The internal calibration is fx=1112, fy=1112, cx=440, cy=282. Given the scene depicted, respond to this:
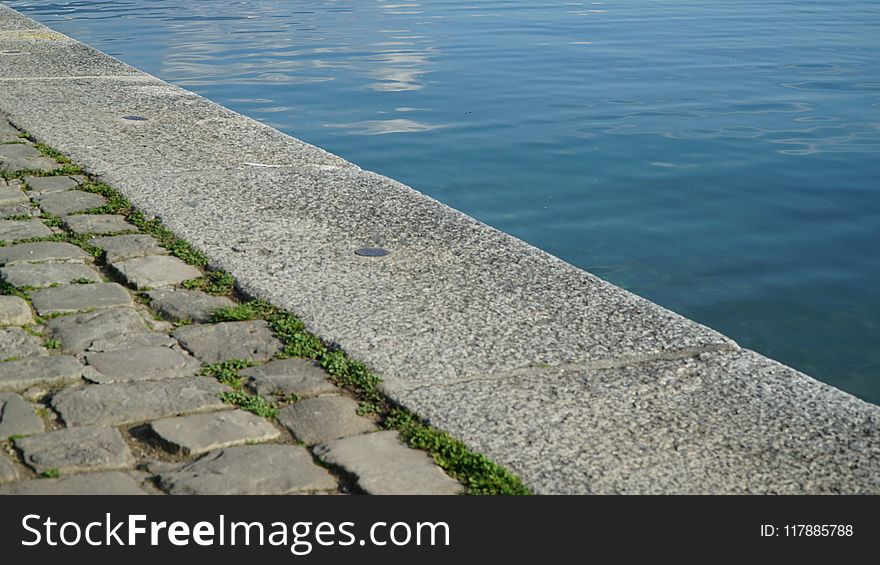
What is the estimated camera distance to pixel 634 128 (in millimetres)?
9250

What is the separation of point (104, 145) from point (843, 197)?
4.65 metres

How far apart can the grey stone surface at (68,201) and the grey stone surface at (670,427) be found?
2225 mm

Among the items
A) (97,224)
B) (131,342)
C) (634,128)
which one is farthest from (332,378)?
(634,128)

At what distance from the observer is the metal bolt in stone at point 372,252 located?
405 cm

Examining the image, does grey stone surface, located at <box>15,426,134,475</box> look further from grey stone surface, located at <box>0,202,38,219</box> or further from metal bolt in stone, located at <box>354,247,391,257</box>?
grey stone surface, located at <box>0,202,38,219</box>

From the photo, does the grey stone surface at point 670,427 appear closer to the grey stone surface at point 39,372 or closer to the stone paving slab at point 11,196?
the grey stone surface at point 39,372

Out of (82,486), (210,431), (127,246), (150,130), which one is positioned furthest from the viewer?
(150,130)

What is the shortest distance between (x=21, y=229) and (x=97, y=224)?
11.0 inches

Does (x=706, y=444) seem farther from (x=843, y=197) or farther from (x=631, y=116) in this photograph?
(x=631, y=116)

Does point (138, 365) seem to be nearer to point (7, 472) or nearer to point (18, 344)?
point (18, 344)

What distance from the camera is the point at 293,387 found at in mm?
2973

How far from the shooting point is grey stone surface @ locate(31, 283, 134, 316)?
3.48 m

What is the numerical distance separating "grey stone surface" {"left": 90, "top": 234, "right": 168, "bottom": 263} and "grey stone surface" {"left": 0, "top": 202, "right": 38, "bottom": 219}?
50 cm
